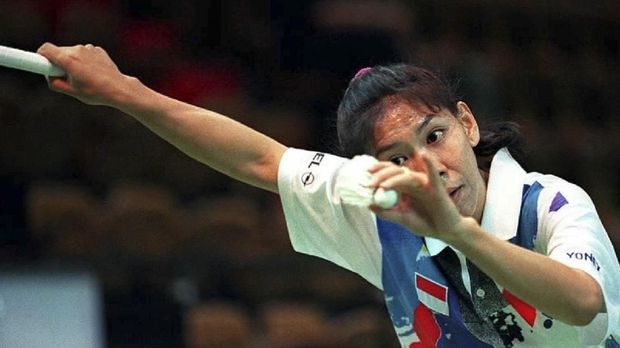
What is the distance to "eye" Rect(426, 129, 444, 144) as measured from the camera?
221 centimetres

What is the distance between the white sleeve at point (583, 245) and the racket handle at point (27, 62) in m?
0.90

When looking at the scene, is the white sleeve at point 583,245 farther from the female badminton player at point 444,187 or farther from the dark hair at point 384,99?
the dark hair at point 384,99

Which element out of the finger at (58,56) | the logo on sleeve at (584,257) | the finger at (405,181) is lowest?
the logo on sleeve at (584,257)

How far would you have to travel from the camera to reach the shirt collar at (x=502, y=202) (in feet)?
7.18

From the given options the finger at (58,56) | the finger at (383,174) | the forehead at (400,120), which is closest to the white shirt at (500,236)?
the forehead at (400,120)

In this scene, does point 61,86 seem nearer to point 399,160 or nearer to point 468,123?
point 399,160

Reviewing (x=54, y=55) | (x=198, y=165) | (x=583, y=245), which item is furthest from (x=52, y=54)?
(x=198, y=165)

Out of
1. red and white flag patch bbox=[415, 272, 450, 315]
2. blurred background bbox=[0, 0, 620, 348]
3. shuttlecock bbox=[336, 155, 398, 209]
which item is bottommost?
blurred background bbox=[0, 0, 620, 348]

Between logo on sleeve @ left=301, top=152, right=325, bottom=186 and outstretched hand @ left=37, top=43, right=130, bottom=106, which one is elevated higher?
outstretched hand @ left=37, top=43, right=130, bottom=106

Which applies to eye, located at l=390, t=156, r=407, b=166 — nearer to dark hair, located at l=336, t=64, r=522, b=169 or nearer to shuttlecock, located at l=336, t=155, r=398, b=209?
dark hair, located at l=336, t=64, r=522, b=169

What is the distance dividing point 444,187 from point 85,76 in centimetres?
66

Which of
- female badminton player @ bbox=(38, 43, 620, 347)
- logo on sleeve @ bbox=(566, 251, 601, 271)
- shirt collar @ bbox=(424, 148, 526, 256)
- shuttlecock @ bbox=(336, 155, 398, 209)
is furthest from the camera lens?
shirt collar @ bbox=(424, 148, 526, 256)

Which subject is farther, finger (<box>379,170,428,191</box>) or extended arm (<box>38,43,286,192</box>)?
extended arm (<box>38,43,286,192</box>)

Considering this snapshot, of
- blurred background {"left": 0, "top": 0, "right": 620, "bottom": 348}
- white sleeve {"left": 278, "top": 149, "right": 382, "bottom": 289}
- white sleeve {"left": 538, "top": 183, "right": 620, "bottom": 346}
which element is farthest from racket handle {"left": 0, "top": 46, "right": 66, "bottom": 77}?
blurred background {"left": 0, "top": 0, "right": 620, "bottom": 348}
